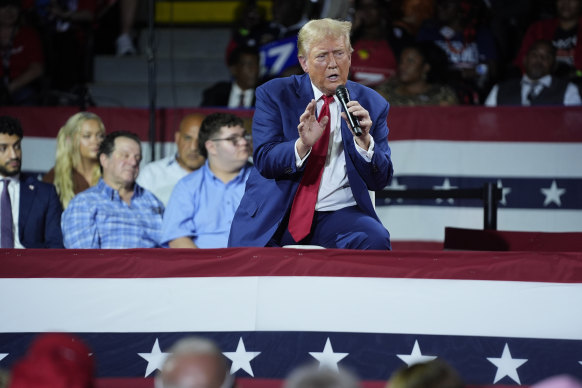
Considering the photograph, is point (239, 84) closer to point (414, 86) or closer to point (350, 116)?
point (414, 86)

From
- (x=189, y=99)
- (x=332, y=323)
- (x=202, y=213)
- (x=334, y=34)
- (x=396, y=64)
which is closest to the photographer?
(x=332, y=323)

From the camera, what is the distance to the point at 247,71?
690cm

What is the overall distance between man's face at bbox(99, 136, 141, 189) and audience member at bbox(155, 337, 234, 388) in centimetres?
334

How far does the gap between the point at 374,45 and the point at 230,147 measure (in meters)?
2.77

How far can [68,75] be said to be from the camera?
7859mm

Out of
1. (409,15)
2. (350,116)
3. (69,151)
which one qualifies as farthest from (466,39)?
(350,116)

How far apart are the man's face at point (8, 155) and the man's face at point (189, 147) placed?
120 centimetres

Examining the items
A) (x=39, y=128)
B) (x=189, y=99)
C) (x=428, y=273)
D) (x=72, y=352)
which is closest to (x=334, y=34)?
(x=428, y=273)

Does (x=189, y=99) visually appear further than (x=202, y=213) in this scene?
Yes

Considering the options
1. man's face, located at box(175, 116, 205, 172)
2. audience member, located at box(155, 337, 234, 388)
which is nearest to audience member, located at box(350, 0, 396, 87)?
man's face, located at box(175, 116, 205, 172)

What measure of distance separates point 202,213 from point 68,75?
12.2ft

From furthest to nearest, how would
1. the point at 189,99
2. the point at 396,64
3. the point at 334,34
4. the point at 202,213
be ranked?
the point at 189,99
the point at 396,64
the point at 202,213
the point at 334,34

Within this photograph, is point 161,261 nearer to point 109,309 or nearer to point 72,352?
point 109,309

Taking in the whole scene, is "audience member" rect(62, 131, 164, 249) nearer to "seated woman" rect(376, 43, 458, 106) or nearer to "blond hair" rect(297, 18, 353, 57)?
"blond hair" rect(297, 18, 353, 57)
